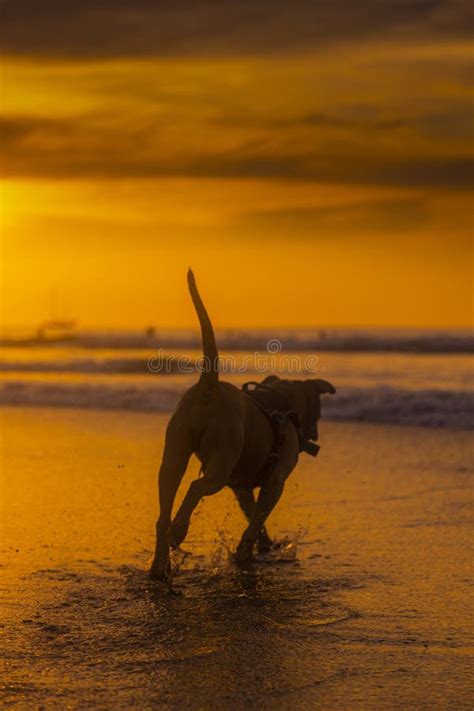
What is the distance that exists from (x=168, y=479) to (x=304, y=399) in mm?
1753

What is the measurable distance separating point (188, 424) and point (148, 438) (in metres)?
7.42

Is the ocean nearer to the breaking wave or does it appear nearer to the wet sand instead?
the breaking wave

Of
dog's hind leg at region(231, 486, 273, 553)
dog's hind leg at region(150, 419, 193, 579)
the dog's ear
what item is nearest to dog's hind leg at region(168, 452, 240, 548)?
dog's hind leg at region(150, 419, 193, 579)

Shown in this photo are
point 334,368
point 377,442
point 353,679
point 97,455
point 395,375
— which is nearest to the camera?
point 353,679

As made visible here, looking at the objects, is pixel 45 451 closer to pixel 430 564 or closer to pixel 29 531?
pixel 29 531

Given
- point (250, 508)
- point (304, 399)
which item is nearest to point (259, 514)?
point (250, 508)

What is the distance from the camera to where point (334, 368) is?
29562 mm

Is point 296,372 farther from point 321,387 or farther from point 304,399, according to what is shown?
point 304,399

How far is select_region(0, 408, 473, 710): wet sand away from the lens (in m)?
4.76

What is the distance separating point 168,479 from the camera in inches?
259

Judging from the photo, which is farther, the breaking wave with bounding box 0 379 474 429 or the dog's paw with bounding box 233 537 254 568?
the breaking wave with bounding box 0 379 474 429

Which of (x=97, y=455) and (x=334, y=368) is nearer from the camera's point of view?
(x=97, y=455)

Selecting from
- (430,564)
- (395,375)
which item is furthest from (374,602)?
(395,375)

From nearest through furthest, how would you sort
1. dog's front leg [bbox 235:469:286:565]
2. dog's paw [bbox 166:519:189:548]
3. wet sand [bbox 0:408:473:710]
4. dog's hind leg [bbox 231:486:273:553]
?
wet sand [bbox 0:408:473:710]
dog's paw [bbox 166:519:189:548]
dog's front leg [bbox 235:469:286:565]
dog's hind leg [bbox 231:486:273:553]
